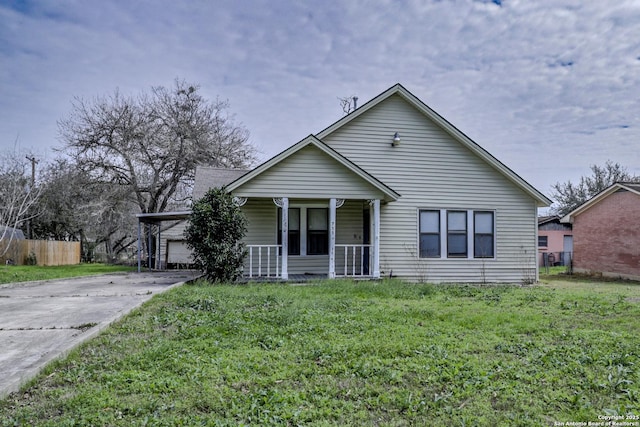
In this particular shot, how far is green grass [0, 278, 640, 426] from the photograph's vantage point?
11.2ft

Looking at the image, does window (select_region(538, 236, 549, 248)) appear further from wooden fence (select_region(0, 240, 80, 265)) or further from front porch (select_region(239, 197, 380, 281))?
wooden fence (select_region(0, 240, 80, 265))

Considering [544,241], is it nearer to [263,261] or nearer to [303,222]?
[303,222]

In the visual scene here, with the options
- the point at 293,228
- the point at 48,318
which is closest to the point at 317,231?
the point at 293,228

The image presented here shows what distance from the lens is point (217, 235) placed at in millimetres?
11344

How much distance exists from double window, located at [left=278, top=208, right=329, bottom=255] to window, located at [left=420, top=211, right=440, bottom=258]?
3159 mm

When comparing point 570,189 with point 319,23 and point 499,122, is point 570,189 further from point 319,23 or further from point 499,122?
point 319,23

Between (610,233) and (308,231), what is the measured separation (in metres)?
16.1

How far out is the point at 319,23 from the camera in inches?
513

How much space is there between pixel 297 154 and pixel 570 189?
3957 centimetres

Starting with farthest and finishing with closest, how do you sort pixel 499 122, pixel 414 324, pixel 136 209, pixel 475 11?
pixel 136 209, pixel 499 122, pixel 475 11, pixel 414 324

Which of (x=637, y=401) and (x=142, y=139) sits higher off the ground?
(x=142, y=139)

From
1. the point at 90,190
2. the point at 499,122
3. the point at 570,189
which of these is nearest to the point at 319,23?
the point at 499,122

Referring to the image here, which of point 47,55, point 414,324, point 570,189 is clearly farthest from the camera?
point 570,189

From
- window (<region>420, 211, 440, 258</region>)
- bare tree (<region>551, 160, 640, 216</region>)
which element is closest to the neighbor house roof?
window (<region>420, 211, 440, 258</region>)
